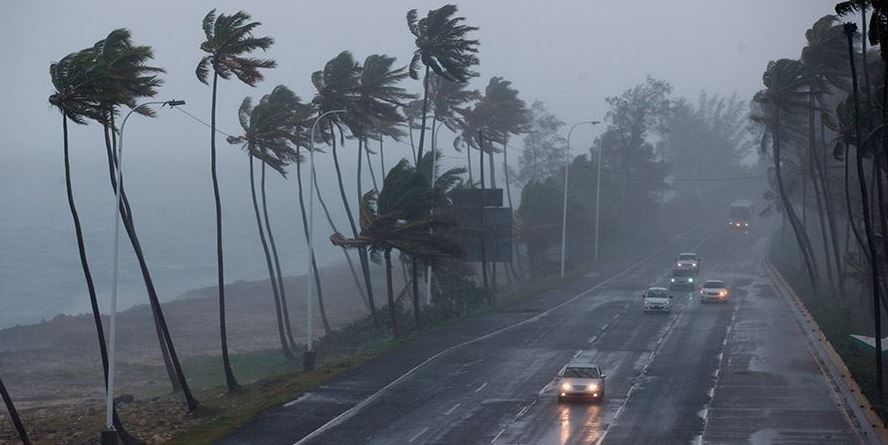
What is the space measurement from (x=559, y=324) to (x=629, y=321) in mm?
4027

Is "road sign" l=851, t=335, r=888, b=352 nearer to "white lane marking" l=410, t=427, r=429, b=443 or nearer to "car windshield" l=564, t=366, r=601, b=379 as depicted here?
"car windshield" l=564, t=366, r=601, b=379

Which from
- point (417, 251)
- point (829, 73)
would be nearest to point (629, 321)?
point (417, 251)


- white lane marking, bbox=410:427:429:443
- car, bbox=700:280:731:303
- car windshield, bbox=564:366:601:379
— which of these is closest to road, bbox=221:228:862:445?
white lane marking, bbox=410:427:429:443

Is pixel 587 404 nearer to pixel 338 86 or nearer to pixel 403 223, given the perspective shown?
pixel 403 223

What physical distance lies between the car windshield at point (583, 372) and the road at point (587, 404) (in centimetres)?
93

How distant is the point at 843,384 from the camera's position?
36375 mm

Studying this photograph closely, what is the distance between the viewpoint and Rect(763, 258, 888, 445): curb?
29406 millimetres

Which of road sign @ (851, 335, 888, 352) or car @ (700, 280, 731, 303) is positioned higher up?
car @ (700, 280, 731, 303)

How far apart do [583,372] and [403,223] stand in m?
17.8

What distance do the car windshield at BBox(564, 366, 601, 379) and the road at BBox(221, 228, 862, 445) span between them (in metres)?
0.93

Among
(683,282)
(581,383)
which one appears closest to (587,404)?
(581,383)

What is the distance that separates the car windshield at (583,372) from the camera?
3549 centimetres

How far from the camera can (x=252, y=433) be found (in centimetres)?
3164

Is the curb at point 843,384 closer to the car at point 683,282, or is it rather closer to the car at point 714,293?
the car at point 714,293
